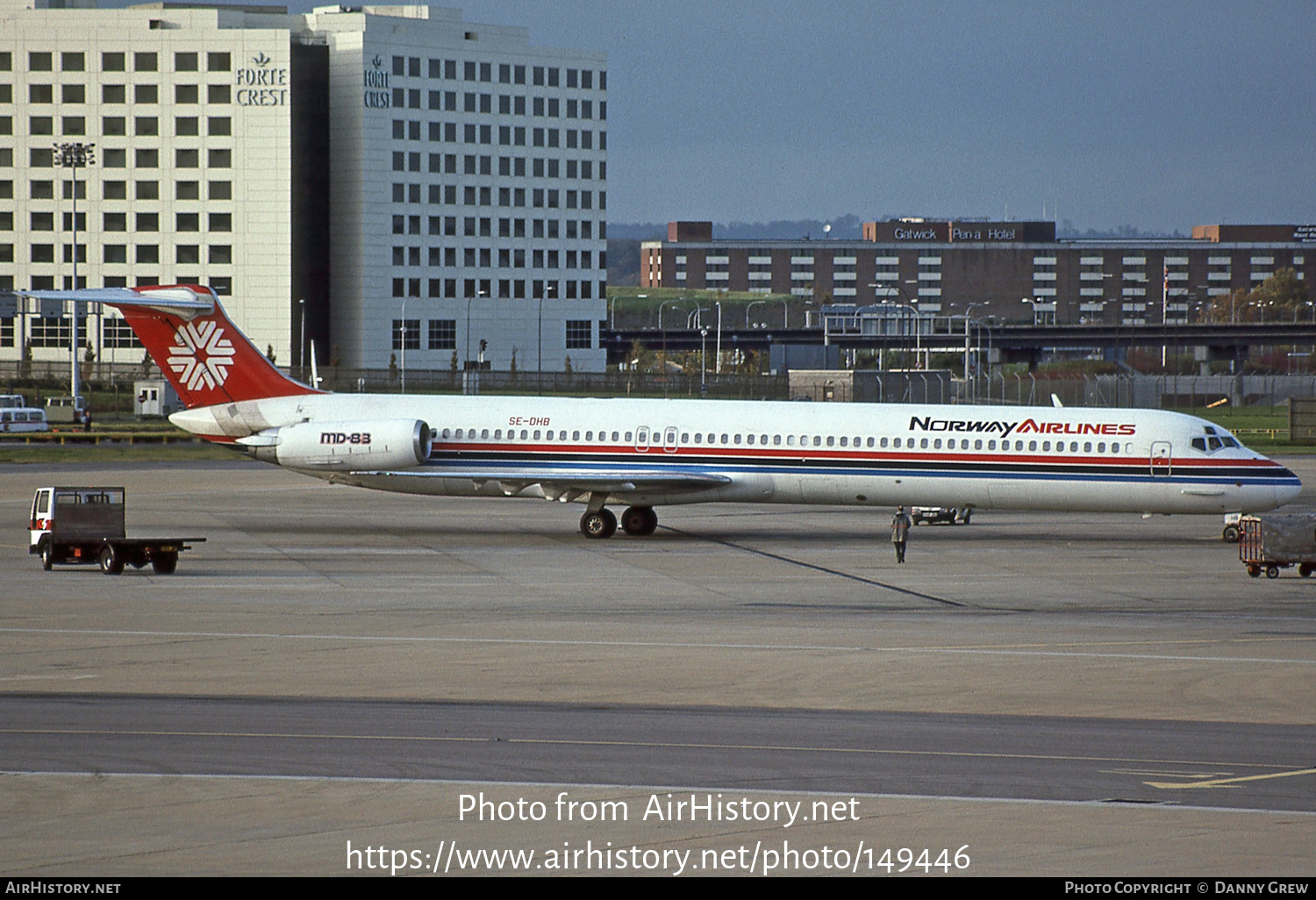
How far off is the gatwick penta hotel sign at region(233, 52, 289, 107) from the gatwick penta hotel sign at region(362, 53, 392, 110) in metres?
7.47

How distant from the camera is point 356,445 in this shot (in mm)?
38219

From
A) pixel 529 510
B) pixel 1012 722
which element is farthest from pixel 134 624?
pixel 529 510

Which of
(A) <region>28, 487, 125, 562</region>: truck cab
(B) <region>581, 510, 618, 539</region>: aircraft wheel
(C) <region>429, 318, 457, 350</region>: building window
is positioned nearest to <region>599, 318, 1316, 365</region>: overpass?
(C) <region>429, 318, 457, 350</region>: building window

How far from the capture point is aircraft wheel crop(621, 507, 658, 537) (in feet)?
130

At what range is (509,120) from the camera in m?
143

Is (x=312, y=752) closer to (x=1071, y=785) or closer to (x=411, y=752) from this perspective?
(x=411, y=752)

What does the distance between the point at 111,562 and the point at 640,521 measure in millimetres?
13547

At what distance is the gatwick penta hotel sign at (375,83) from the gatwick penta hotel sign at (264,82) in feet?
24.5

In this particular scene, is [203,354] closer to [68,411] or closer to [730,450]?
[730,450]

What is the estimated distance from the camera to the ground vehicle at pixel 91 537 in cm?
3133

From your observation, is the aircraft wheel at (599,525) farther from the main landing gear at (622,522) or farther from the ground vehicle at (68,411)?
the ground vehicle at (68,411)

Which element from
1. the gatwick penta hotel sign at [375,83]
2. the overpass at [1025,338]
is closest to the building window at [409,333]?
the gatwick penta hotel sign at [375,83]

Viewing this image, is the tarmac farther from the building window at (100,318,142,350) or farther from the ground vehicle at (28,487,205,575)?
the building window at (100,318,142,350)

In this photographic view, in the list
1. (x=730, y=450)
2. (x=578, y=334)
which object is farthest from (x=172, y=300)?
(x=578, y=334)
